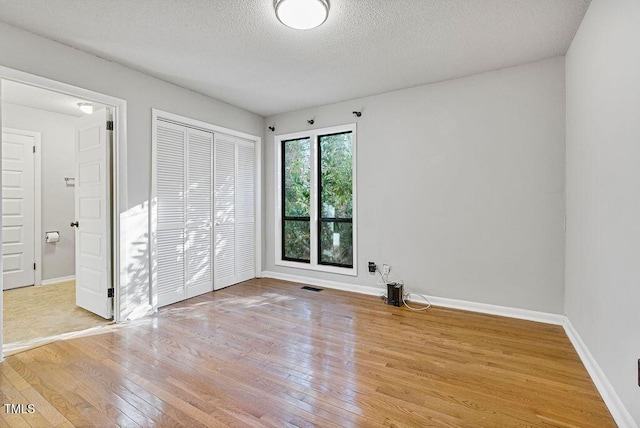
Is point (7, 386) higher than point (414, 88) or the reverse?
the reverse

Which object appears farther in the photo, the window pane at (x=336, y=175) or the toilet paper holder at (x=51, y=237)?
the toilet paper holder at (x=51, y=237)

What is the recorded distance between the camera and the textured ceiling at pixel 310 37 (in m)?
2.25

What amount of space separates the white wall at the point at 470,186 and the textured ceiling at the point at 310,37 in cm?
34

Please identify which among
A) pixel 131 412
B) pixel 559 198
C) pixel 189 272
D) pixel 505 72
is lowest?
pixel 131 412

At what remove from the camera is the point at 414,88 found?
148 inches

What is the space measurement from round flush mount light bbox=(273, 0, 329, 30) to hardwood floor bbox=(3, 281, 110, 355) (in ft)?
10.9

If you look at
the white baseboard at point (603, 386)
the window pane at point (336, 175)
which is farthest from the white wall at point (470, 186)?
the white baseboard at point (603, 386)

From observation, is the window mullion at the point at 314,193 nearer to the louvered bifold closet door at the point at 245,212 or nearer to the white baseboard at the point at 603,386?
the louvered bifold closet door at the point at 245,212

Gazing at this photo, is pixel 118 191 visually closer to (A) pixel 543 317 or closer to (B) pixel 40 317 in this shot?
(B) pixel 40 317

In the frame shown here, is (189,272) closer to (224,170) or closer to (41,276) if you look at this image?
(224,170)

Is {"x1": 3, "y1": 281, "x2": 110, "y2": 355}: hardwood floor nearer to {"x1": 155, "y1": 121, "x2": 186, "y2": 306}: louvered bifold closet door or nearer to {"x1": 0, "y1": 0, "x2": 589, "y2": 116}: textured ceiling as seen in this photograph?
{"x1": 155, "y1": 121, "x2": 186, "y2": 306}: louvered bifold closet door

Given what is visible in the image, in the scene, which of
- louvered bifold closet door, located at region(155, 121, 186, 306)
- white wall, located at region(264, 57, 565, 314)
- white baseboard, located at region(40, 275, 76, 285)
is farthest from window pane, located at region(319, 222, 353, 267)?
white baseboard, located at region(40, 275, 76, 285)

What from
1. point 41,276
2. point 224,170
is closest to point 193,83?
point 224,170

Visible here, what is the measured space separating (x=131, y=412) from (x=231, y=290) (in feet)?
8.43
